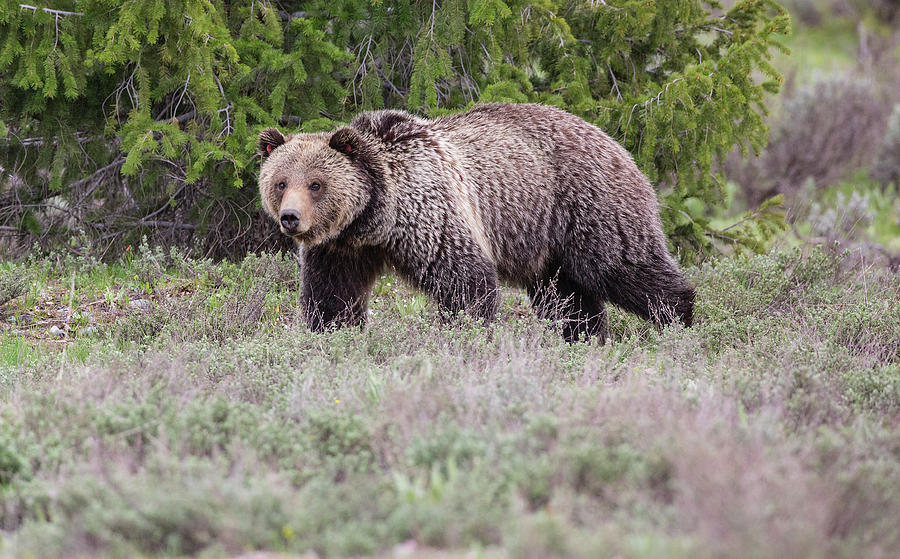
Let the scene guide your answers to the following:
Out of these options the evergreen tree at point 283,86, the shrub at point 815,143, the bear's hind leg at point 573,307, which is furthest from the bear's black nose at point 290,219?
the shrub at point 815,143

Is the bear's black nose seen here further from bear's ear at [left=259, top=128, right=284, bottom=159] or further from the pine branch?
the pine branch

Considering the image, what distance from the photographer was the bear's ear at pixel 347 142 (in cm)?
584

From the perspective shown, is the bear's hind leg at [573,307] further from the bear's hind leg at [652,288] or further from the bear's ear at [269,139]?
the bear's ear at [269,139]

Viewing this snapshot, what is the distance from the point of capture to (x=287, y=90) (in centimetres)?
739

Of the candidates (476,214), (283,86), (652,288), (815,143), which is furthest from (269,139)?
(815,143)

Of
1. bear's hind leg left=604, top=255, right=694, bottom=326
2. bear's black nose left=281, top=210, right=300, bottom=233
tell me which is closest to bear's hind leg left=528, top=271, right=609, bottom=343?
bear's hind leg left=604, top=255, right=694, bottom=326

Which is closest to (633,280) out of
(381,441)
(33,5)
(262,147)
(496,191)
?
(496,191)

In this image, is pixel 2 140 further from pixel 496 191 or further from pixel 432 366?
pixel 432 366

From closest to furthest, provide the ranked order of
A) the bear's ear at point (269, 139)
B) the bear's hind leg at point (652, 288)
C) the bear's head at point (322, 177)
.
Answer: the bear's head at point (322, 177) → the bear's ear at point (269, 139) → the bear's hind leg at point (652, 288)

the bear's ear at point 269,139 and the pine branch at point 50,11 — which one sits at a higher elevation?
the pine branch at point 50,11

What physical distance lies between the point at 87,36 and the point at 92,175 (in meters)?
1.61

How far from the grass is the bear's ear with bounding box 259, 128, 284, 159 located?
1.22m

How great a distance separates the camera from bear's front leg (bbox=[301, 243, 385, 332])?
6.00 meters

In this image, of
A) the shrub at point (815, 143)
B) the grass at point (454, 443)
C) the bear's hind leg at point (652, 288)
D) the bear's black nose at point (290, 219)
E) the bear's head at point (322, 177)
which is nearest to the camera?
the grass at point (454, 443)
